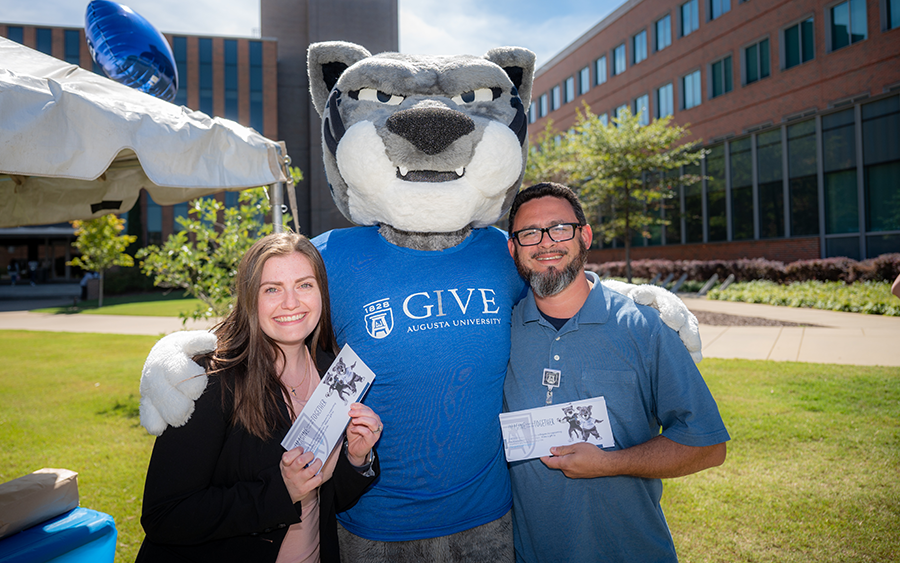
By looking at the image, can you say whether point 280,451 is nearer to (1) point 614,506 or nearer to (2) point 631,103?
(1) point 614,506

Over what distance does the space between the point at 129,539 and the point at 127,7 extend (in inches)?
160

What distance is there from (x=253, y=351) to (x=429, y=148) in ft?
3.48

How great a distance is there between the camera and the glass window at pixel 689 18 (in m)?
22.6

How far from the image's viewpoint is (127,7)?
4094 millimetres

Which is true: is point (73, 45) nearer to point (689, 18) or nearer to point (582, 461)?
point (689, 18)

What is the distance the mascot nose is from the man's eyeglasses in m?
0.51

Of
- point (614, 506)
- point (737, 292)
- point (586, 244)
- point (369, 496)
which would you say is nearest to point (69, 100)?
point (369, 496)

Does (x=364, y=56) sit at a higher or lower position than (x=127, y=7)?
lower

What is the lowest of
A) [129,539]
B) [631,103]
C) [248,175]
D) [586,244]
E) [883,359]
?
[129,539]

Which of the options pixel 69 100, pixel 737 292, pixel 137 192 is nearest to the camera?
pixel 69 100

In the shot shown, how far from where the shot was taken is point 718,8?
70.4ft

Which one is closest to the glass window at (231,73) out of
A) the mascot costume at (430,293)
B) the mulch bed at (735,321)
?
the mulch bed at (735,321)

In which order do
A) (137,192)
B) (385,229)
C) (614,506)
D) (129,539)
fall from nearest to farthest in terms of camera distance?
(614,506) → (385,229) → (129,539) → (137,192)

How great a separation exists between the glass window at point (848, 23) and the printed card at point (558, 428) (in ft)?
68.0
